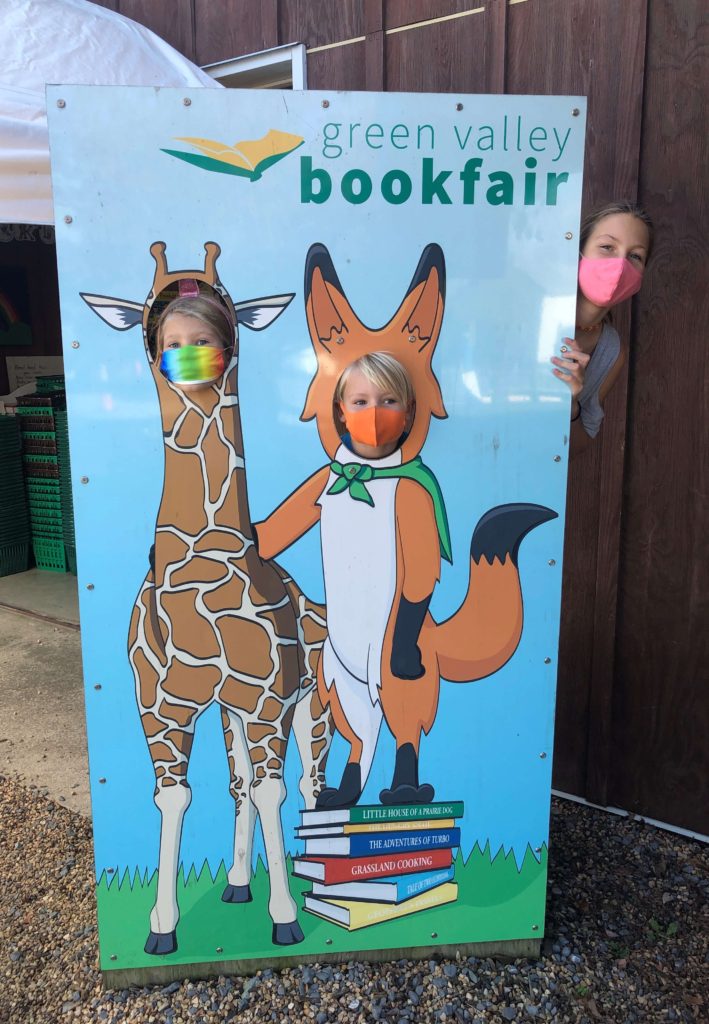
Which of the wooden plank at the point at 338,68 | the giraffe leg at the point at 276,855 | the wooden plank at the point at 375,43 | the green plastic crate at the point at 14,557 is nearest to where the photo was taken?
the giraffe leg at the point at 276,855

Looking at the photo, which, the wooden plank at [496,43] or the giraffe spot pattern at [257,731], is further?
the wooden plank at [496,43]

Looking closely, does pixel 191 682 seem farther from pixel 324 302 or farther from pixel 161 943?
pixel 324 302

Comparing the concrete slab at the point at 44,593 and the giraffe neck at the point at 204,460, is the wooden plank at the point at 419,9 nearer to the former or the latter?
the giraffe neck at the point at 204,460

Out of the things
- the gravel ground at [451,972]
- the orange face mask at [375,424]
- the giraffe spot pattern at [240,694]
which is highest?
the orange face mask at [375,424]

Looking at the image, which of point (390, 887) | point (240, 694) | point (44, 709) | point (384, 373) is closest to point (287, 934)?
point (390, 887)

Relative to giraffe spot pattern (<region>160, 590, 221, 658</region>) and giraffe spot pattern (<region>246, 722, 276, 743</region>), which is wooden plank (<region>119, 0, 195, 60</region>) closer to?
giraffe spot pattern (<region>160, 590, 221, 658</region>)

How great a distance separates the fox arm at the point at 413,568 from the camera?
191 cm

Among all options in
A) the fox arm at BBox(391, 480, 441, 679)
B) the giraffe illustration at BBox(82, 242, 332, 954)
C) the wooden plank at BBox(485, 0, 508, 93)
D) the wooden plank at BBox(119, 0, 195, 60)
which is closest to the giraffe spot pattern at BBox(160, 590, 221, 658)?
the giraffe illustration at BBox(82, 242, 332, 954)

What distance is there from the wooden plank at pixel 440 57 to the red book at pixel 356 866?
106 inches

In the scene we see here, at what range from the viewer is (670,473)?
272cm

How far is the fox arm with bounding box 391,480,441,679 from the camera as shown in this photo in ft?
6.26

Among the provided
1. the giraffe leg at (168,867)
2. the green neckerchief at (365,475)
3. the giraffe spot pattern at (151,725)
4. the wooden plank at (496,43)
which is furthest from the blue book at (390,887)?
the wooden plank at (496,43)

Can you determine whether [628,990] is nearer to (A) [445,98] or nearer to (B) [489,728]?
(B) [489,728]

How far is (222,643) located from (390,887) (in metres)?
0.84
